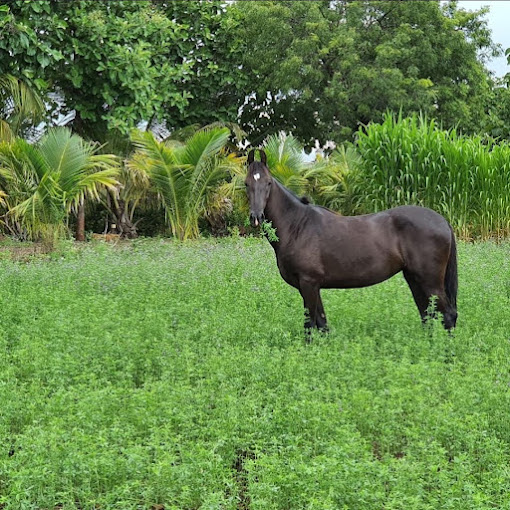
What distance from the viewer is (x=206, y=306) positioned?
376 inches

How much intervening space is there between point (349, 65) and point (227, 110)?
3858 mm

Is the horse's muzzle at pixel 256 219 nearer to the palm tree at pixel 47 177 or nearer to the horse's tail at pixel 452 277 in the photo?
the horse's tail at pixel 452 277

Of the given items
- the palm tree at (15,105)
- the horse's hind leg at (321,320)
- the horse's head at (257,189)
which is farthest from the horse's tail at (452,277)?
the palm tree at (15,105)

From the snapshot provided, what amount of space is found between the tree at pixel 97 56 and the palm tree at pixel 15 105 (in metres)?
0.28

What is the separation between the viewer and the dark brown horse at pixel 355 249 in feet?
26.7

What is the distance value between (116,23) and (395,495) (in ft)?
56.1

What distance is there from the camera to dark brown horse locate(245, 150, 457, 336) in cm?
812

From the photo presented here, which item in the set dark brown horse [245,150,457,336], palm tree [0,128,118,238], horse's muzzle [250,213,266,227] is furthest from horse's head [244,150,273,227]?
palm tree [0,128,118,238]

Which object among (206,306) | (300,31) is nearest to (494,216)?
(206,306)

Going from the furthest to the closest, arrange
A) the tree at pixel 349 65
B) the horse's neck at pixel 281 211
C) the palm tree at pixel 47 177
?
the tree at pixel 349 65 → the palm tree at pixel 47 177 → the horse's neck at pixel 281 211

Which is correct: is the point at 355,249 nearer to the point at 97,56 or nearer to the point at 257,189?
the point at 257,189

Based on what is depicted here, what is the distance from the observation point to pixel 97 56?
19.2 metres

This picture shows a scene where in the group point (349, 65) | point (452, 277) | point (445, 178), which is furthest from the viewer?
point (349, 65)

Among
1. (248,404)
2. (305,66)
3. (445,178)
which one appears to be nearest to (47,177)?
(445,178)
